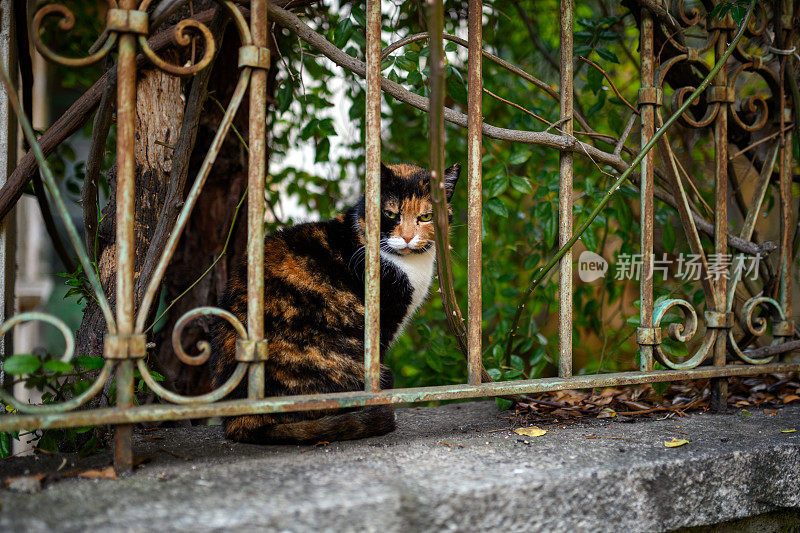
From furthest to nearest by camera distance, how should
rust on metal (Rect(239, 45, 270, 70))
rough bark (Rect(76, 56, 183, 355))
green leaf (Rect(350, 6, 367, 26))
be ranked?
green leaf (Rect(350, 6, 367, 26)) → rough bark (Rect(76, 56, 183, 355)) → rust on metal (Rect(239, 45, 270, 70))

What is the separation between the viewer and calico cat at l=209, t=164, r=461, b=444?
156 centimetres

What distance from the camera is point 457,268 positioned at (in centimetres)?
334

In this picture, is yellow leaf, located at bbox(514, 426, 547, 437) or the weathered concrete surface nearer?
the weathered concrete surface

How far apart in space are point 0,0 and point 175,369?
1.38 metres

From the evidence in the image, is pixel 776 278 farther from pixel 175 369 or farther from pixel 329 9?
pixel 175 369

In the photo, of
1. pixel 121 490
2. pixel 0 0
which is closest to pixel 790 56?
pixel 121 490

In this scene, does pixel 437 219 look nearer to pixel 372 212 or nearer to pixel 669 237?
pixel 372 212

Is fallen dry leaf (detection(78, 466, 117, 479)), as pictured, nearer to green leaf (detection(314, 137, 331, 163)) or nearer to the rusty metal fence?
the rusty metal fence

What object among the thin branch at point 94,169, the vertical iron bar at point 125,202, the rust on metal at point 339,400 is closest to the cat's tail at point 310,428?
the rust on metal at point 339,400

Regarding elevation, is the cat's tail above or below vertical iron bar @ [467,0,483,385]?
below

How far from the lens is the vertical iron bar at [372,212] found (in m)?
1.36

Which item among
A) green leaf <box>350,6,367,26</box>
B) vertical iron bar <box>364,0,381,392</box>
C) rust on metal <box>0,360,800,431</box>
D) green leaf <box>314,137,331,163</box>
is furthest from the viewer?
green leaf <box>314,137,331,163</box>

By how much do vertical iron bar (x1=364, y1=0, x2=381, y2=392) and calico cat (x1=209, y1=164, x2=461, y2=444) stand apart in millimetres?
269

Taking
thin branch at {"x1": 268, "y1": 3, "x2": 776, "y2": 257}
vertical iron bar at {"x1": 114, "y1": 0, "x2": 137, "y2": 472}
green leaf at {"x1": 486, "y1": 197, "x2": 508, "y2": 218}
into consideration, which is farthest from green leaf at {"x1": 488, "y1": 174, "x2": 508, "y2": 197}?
vertical iron bar at {"x1": 114, "y1": 0, "x2": 137, "y2": 472}
